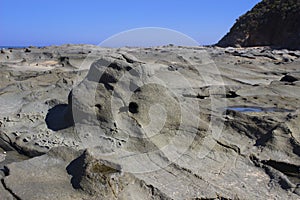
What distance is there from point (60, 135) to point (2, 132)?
1.01 metres

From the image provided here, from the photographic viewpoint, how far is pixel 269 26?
116 feet

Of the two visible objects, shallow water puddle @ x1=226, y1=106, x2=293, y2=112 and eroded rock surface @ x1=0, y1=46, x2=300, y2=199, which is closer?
eroded rock surface @ x1=0, y1=46, x2=300, y2=199

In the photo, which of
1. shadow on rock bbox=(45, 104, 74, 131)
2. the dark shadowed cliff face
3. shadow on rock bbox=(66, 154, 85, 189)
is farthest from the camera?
the dark shadowed cliff face

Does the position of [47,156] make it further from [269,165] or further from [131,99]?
[269,165]

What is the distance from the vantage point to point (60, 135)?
16.5ft

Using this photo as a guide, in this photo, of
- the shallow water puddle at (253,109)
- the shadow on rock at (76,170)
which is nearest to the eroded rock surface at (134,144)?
the shadow on rock at (76,170)

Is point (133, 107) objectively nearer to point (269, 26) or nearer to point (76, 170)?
point (76, 170)

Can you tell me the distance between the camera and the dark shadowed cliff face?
32594mm

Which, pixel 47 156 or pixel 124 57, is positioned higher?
pixel 124 57

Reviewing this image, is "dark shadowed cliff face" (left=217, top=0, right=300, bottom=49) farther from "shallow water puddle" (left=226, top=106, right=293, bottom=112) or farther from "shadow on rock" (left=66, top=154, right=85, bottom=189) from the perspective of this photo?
"shadow on rock" (left=66, top=154, right=85, bottom=189)

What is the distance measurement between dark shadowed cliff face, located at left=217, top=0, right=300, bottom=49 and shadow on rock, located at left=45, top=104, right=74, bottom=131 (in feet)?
90.4

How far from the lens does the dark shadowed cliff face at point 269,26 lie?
3259 centimetres

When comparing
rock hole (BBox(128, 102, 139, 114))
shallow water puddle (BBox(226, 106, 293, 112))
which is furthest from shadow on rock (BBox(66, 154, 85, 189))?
shallow water puddle (BBox(226, 106, 293, 112))

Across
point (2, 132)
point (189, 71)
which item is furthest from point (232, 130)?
point (189, 71)
